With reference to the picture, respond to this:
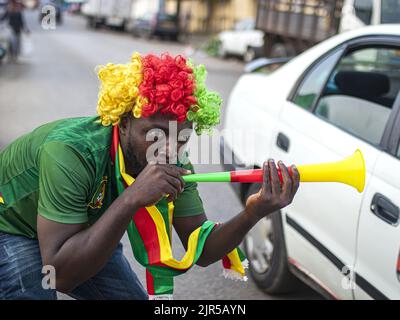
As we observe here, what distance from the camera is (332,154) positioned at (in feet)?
10.6

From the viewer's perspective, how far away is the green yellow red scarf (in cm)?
209

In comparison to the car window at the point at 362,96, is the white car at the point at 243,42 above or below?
below

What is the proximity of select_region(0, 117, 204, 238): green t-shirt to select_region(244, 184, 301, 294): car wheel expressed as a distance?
5.59ft

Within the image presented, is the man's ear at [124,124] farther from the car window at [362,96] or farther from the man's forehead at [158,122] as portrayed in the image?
the car window at [362,96]

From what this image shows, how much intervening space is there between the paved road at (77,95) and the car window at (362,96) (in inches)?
32.2

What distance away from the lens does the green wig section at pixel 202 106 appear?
2.13 m

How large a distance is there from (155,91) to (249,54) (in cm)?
1624

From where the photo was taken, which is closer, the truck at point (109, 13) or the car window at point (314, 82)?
the car window at point (314, 82)

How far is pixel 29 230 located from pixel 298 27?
448 inches

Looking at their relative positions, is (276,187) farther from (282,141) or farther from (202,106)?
(282,141)

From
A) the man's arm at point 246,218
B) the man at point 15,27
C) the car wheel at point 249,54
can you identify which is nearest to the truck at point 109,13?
the car wheel at point 249,54

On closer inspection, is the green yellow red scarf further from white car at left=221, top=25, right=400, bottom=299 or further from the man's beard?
white car at left=221, top=25, right=400, bottom=299

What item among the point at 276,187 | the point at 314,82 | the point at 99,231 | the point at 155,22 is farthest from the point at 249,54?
the point at 99,231

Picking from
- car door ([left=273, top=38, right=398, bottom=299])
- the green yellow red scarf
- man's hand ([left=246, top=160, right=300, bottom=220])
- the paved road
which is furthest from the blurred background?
man's hand ([left=246, top=160, right=300, bottom=220])
